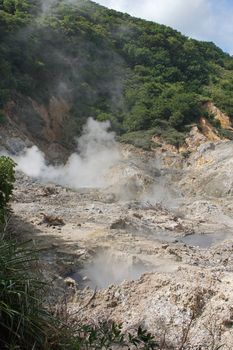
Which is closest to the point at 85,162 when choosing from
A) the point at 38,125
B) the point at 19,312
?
the point at 38,125

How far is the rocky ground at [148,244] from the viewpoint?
9.24 metres

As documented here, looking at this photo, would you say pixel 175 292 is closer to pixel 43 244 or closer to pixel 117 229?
pixel 43 244

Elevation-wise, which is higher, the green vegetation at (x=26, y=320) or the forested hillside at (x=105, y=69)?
the forested hillside at (x=105, y=69)

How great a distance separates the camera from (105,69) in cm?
3700

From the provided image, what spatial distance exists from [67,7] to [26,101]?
1379 cm

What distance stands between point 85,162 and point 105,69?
10.9 meters

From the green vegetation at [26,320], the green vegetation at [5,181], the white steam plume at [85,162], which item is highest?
the white steam plume at [85,162]

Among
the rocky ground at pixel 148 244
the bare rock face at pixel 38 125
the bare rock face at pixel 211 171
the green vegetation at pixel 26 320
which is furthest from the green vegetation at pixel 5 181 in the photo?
the bare rock face at pixel 211 171

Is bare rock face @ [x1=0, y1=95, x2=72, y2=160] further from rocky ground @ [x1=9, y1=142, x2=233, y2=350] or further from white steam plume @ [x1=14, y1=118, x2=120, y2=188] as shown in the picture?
rocky ground @ [x1=9, y1=142, x2=233, y2=350]

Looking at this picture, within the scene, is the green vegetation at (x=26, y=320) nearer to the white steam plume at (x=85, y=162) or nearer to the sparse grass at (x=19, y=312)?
the sparse grass at (x=19, y=312)

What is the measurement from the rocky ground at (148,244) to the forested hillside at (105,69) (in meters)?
6.59

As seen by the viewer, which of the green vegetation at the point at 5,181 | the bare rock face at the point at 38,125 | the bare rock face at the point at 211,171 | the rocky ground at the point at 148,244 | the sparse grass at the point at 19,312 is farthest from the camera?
the bare rock face at the point at 38,125

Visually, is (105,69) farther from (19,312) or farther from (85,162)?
(19,312)

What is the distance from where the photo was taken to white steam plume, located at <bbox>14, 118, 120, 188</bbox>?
25.0 meters
